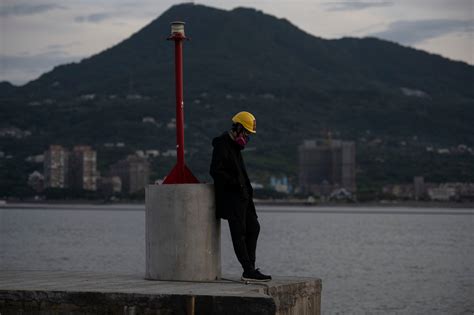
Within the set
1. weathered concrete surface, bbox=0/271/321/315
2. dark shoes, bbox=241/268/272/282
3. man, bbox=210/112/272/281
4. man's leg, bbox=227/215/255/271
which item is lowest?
weathered concrete surface, bbox=0/271/321/315

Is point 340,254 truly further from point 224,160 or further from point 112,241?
point 224,160

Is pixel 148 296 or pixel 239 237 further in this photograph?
pixel 239 237

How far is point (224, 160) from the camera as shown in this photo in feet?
44.2

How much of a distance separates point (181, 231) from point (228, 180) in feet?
2.55

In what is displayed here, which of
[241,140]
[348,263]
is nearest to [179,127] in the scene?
[241,140]

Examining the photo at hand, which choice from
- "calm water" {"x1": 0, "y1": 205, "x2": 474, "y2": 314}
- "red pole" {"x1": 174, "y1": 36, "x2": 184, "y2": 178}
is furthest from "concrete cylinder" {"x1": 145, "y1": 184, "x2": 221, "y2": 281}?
"calm water" {"x1": 0, "y1": 205, "x2": 474, "y2": 314}

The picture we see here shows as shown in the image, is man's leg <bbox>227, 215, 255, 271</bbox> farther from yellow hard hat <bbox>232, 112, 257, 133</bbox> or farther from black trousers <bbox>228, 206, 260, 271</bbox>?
yellow hard hat <bbox>232, 112, 257, 133</bbox>

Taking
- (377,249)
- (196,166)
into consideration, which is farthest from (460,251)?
(196,166)

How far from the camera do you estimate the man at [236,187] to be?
43.8ft

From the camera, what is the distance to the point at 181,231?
1311 centimetres

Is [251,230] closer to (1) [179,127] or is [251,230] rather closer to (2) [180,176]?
(2) [180,176]

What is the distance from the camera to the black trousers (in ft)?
43.8

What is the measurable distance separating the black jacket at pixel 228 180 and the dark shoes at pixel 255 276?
657 millimetres

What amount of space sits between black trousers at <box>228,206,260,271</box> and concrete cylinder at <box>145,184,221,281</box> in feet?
0.93
